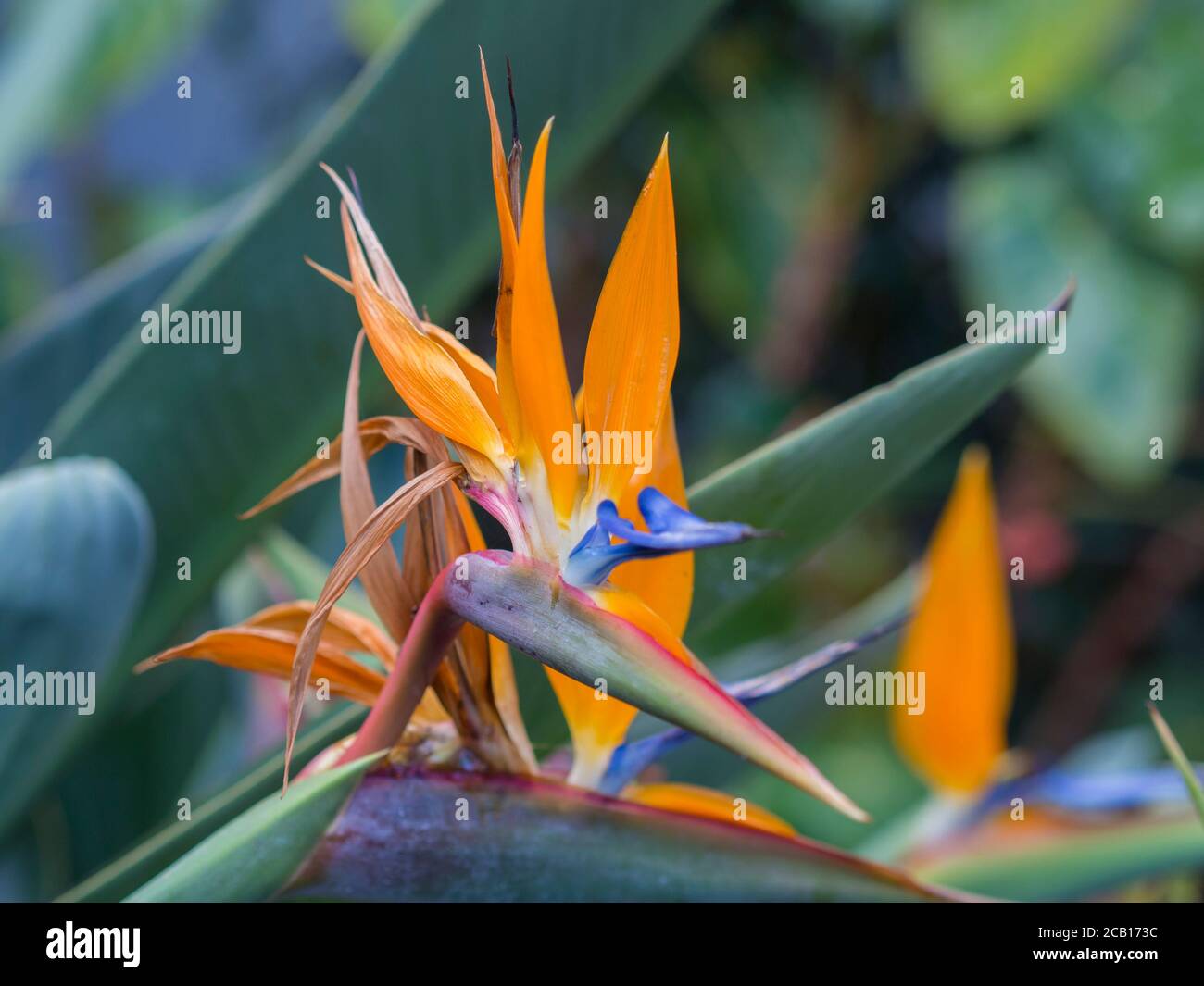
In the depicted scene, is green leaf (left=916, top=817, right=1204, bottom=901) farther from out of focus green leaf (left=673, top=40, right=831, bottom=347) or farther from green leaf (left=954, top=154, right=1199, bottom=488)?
out of focus green leaf (left=673, top=40, right=831, bottom=347)

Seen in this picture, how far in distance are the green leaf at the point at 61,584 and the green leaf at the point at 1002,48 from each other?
4.13 ft

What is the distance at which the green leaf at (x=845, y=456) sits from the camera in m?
0.34

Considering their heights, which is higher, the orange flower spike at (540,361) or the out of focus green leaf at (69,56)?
the out of focus green leaf at (69,56)

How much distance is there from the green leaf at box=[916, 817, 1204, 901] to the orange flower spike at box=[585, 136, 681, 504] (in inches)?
14.0

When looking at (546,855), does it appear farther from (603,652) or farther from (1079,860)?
(1079,860)

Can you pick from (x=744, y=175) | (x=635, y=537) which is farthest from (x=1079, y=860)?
(x=744, y=175)

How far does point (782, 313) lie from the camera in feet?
5.93

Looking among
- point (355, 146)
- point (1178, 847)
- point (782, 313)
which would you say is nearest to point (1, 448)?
point (355, 146)

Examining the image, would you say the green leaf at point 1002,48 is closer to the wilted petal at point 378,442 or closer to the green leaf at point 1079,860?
the green leaf at point 1079,860

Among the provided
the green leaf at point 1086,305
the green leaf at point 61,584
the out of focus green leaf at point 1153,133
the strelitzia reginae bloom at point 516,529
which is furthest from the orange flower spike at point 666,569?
the out of focus green leaf at point 1153,133

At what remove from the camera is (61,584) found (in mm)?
383

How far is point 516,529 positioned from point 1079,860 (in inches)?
15.0

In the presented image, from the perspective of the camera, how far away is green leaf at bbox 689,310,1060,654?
0.34 metres
